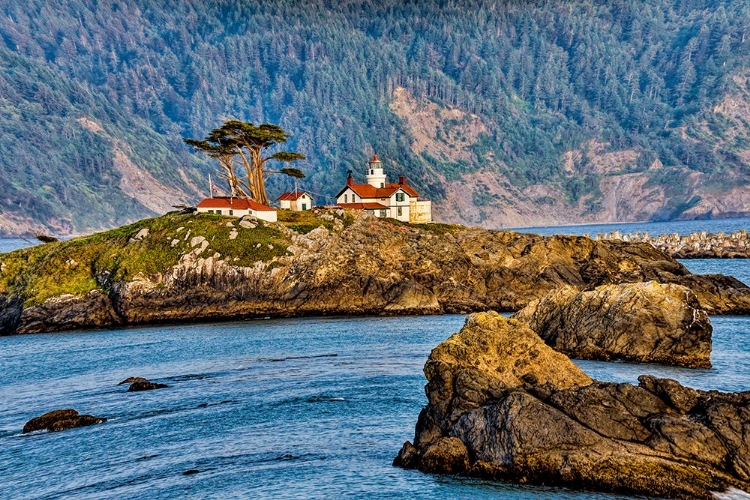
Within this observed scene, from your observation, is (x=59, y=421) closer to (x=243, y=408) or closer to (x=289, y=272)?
(x=243, y=408)

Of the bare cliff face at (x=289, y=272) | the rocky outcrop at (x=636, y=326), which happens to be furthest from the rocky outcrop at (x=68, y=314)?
the rocky outcrop at (x=636, y=326)

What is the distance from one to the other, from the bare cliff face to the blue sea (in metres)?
9.91

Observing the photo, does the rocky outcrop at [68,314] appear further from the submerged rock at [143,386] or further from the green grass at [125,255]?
the submerged rock at [143,386]

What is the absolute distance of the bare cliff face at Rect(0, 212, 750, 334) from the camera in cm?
9075

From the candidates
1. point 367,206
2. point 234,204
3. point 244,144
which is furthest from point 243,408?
point 367,206

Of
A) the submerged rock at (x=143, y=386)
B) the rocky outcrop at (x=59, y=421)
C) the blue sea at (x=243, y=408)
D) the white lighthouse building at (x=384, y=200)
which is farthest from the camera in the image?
the white lighthouse building at (x=384, y=200)

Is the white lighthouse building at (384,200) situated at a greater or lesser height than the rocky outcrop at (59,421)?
greater

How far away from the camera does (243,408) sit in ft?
156

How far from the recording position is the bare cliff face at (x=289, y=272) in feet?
298

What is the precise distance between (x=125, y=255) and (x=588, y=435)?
75.5m

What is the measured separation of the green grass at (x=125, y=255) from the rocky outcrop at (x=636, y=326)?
4285 cm

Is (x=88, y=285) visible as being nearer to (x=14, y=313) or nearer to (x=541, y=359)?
(x=14, y=313)

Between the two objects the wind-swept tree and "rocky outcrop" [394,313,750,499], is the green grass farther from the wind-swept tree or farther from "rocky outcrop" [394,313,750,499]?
"rocky outcrop" [394,313,750,499]

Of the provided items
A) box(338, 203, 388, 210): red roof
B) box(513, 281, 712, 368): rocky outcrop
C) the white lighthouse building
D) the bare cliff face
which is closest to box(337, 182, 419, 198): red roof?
the white lighthouse building
